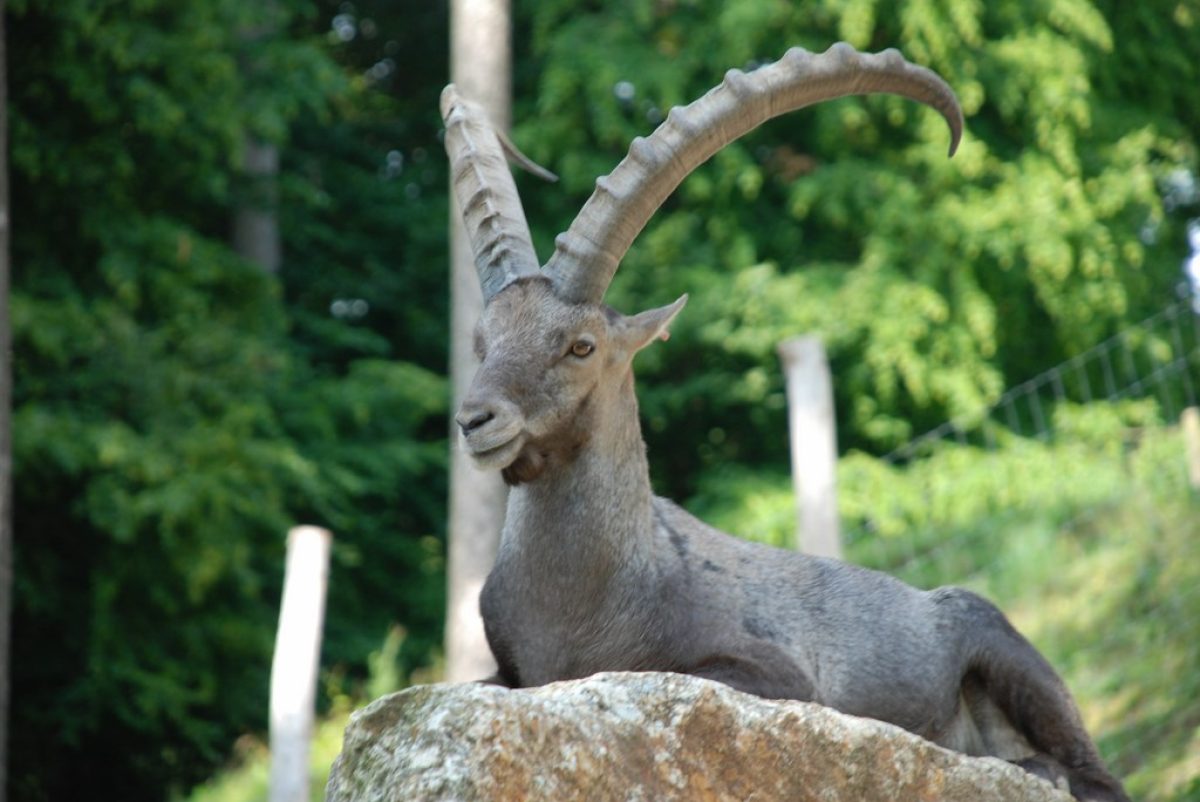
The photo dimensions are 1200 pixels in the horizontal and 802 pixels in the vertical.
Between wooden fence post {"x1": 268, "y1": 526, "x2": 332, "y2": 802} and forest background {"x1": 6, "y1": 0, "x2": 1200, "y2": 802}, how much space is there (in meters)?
2.97

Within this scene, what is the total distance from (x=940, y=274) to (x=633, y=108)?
10.6 feet

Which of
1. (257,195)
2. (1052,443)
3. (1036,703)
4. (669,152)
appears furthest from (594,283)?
(257,195)

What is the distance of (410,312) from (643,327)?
459 inches

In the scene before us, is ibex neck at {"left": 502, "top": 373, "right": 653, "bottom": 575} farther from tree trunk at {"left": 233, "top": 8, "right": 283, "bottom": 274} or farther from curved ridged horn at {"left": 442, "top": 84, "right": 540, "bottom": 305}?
tree trunk at {"left": 233, "top": 8, "right": 283, "bottom": 274}

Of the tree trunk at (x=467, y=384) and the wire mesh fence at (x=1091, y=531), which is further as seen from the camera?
the tree trunk at (x=467, y=384)

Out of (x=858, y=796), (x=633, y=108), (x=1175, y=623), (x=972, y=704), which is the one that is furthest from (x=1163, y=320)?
(x=858, y=796)

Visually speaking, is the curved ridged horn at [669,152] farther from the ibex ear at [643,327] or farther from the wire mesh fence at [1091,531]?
the wire mesh fence at [1091,531]

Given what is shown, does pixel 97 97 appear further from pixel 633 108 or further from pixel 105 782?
pixel 105 782

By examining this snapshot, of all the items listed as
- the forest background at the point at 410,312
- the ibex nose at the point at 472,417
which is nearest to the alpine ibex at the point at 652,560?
the ibex nose at the point at 472,417

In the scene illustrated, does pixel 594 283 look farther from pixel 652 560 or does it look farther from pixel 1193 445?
pixel 1193 445

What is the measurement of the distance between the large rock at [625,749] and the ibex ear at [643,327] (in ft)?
4.69

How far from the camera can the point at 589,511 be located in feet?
15.4

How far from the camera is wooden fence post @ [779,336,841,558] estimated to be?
791 centimetres

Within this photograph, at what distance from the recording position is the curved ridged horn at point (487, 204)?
4.96 m
